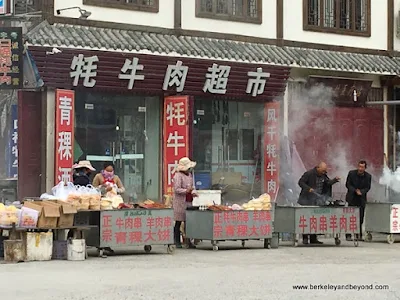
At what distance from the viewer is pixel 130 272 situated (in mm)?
15508

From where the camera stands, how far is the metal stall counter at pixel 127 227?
707 inches

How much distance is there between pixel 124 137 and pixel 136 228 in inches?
213

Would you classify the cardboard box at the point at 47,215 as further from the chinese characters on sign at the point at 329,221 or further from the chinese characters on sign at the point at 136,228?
the chinese characters on sign at the point at 329,221

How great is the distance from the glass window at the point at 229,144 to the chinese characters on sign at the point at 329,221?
4.48 metres

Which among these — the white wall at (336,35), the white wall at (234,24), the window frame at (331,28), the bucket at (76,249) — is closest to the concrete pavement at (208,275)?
the bucket at (76,249)

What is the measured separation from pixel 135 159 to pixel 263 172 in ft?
11.8

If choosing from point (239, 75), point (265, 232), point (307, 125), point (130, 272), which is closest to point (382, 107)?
point (307, 125)

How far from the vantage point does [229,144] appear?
83.4ft

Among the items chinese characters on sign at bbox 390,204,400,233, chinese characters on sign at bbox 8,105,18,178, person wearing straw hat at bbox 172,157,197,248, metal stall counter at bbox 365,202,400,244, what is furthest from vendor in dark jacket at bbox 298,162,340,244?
chinese characters on sign at bbox 8,105,18,178

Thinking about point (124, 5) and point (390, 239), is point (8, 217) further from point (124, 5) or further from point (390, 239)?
point (390, 239)

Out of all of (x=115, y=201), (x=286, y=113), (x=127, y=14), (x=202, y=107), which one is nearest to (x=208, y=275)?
(x=115, y=201)

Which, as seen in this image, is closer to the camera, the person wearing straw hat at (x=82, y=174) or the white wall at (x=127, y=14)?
the person wearing straw hat at (x=82, y=174)

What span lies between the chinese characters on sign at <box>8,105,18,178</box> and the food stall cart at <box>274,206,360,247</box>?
533 cm

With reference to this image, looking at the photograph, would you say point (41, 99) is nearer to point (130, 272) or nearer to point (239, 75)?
point (239, 75)
